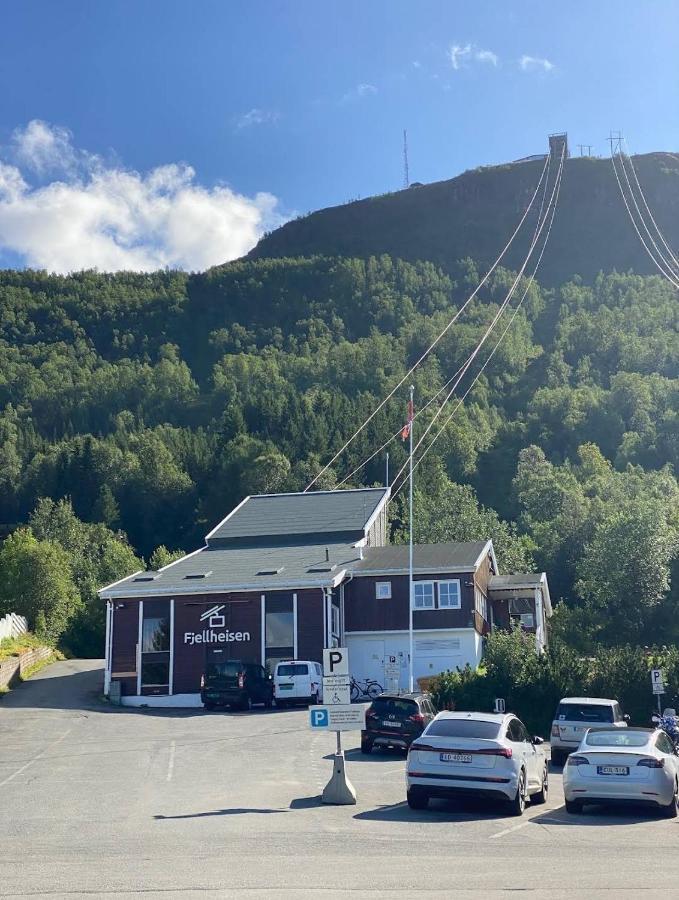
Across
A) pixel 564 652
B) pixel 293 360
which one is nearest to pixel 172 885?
pixel 564 652

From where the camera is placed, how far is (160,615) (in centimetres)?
4162

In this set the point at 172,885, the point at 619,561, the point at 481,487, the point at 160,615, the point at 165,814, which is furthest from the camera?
the point at 481,487

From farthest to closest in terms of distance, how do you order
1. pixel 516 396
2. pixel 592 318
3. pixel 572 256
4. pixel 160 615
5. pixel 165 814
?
pixel 572 256 < pixel 592 318 < pixel 516 396 < pixel 160 615 < pixel 165 814

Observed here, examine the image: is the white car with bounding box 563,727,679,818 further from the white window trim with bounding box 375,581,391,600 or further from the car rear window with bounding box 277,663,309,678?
the white window trim with bounding box 375,581,391,600

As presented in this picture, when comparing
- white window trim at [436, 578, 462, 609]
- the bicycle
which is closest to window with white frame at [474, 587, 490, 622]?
white window trim at [436, 578, 462, 609]

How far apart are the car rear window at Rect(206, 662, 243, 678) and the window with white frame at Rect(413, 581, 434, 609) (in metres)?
9.43

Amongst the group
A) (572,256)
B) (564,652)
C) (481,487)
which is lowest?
(564,652)

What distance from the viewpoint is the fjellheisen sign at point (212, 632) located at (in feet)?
134

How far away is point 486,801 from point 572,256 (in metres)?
186

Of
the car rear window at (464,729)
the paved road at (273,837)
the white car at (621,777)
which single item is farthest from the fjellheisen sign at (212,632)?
the white car at (621,777)

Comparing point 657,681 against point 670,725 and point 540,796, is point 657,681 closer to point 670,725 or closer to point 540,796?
point 670,725

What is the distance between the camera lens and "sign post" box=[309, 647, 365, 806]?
669 inches

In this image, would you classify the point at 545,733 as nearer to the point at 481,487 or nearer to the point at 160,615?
the point at 160,615

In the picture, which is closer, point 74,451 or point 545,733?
point 545,733
